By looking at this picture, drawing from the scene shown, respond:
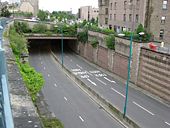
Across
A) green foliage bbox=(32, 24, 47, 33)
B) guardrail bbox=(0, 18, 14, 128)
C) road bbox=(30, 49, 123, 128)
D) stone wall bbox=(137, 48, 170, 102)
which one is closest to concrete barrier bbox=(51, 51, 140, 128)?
road bbox=(30, 49, 123, 128)

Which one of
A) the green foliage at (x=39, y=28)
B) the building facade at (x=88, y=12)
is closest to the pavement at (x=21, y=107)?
the green foliage at (x=39, y=28)

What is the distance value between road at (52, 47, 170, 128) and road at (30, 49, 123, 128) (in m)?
2.64

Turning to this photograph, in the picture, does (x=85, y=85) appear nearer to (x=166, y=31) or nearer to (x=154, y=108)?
(x=154, y=108)

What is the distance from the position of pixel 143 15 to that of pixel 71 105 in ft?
106

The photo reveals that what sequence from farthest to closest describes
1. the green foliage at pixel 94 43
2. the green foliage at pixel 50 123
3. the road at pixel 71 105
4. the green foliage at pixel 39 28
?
the green foliage at pixel 39 28
the green foliage at pixel 94 43
the road at pixel 71 105
the green foliage at pixel 50 123

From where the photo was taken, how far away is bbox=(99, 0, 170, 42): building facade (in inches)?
2121

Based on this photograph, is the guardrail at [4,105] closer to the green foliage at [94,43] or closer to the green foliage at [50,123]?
the green foliage at [50,123]

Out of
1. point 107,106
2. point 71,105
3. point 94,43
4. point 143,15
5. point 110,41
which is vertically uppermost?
point 143,15

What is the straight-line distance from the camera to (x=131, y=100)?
35.1 metres

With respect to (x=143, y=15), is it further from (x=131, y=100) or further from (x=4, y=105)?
(x=4, y=105)

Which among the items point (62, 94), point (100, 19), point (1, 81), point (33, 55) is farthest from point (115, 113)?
point (100, 19)

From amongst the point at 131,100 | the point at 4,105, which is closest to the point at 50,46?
the point at 131,100

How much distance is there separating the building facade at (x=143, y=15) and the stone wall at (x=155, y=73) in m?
7.37

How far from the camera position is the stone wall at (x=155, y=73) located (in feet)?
115
